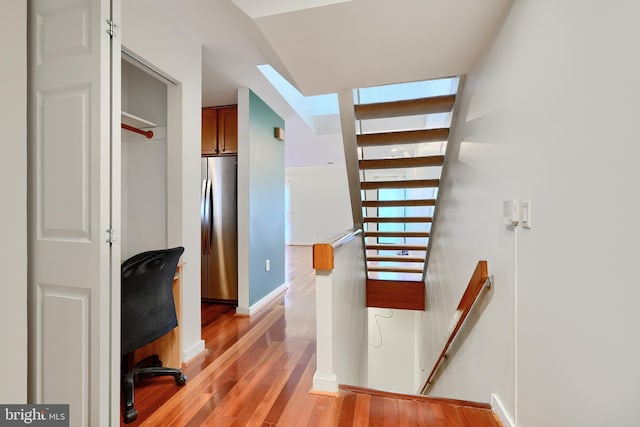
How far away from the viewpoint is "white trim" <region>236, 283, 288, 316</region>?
3150mm

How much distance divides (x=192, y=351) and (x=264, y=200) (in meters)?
1.87

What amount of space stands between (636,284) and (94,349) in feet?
6.02

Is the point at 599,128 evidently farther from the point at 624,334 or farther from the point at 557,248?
the point at 624,334

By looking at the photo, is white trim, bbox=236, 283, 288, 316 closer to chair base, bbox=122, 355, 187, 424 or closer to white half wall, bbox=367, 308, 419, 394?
chair base, bbox=122, 355, 187, 424

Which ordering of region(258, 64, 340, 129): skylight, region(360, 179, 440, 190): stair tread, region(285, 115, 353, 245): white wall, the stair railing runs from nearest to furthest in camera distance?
the stair railing, region(360, 179, 440, 190): stair tread, region(258, 64, 340, 129): skylight, region(285, 115, 353, 245): white wall

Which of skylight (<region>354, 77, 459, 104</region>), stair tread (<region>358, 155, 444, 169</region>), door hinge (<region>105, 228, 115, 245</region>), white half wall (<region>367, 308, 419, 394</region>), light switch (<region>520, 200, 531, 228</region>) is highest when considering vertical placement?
skylight (<region>354, 77, 459, 104</region>)

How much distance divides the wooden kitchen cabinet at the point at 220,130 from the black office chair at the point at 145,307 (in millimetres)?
1966

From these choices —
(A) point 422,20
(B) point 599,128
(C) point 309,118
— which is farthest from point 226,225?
(B) point 599,128

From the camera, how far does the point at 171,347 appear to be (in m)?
2.04

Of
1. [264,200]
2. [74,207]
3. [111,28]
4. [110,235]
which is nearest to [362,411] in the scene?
[110,235]

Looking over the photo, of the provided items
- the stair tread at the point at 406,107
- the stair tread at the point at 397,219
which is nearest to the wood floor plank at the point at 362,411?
A: the stair tread at the point at 397,219
